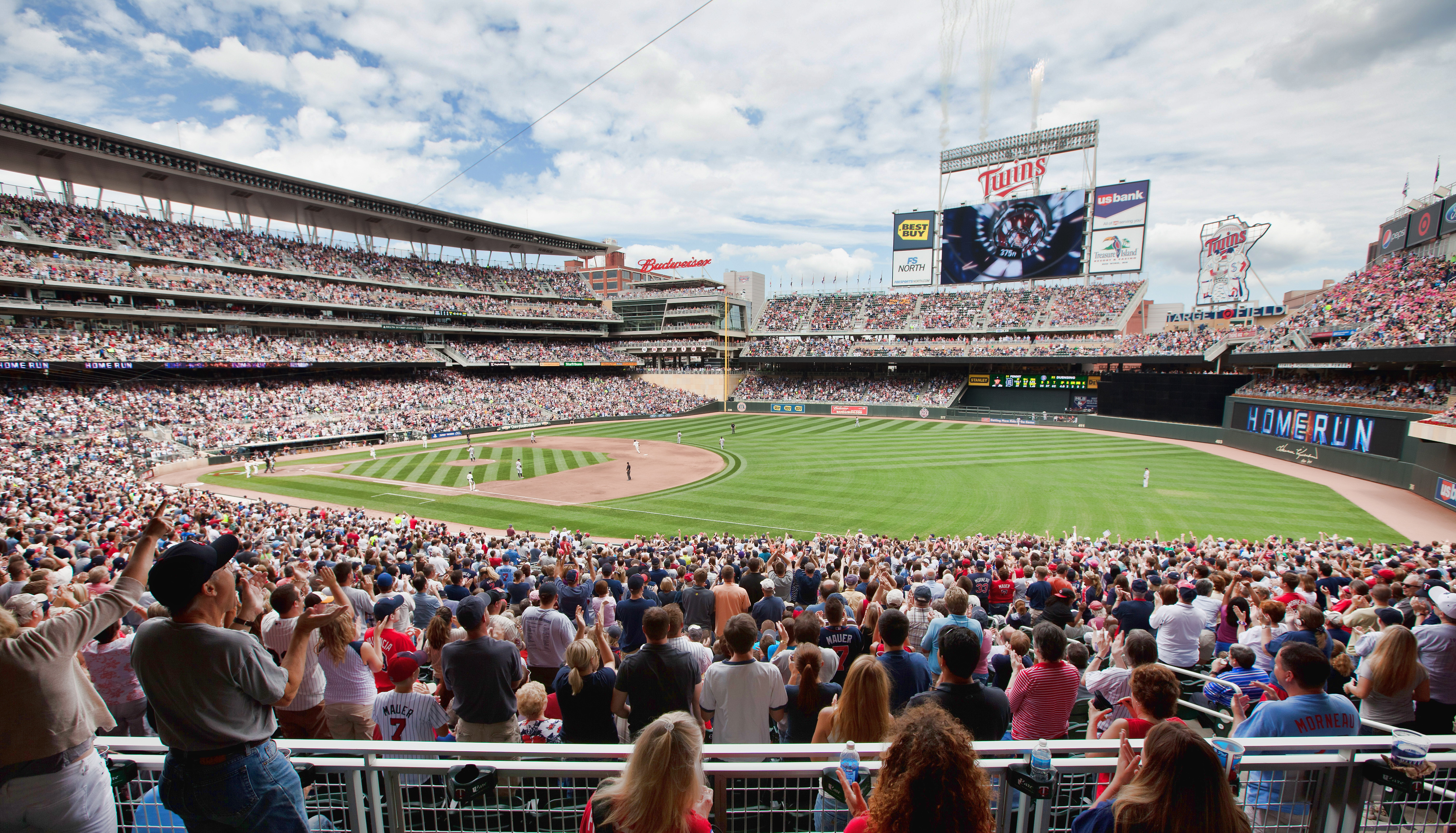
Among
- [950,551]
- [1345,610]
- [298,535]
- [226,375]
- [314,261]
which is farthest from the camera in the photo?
[314,261]

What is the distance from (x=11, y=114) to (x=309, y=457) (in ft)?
87.7

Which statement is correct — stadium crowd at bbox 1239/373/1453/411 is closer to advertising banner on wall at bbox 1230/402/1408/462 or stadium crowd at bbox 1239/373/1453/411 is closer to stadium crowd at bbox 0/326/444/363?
advertising banner on wall at bbox 1230/402/1408/462

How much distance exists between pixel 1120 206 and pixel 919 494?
4578cm

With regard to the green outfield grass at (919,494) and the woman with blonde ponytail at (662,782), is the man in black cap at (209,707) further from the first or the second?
the green outfield grass at (919,494)

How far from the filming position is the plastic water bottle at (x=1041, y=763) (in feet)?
9.32

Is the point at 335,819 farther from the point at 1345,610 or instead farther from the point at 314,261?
the point at 314,261

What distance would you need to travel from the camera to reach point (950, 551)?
1476 centimetres

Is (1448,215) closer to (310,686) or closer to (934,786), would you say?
(934,786)

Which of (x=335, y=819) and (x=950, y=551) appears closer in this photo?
(x=335, y=819)

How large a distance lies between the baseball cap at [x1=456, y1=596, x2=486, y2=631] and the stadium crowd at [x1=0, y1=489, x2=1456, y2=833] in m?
0.01

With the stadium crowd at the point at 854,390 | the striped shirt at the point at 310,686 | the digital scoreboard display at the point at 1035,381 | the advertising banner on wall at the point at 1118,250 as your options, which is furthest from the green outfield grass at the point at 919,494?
the advertising banner on wall at the point at 1118,250

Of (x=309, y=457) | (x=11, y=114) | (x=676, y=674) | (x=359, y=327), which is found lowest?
(x=309, y=457)

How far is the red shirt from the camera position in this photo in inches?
233

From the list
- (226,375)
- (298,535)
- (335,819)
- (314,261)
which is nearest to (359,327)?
(314,261)
